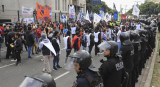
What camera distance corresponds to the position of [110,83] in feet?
12.3

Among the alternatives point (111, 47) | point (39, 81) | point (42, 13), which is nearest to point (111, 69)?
point (111, 47)

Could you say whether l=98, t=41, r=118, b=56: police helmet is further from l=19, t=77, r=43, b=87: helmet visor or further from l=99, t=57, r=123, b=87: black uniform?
l=19, t=77, r=43, b=87: helmet visor

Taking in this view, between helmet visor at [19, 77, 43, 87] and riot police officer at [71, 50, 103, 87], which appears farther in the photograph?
riot police officer at [71, 50, 103, 87]

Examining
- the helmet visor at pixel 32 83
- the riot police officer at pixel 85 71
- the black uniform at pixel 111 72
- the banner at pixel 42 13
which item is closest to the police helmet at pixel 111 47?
the black uniform at pixel 111 72

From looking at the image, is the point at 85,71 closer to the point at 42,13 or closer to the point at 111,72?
the point at 111,72

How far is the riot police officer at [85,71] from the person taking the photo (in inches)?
114

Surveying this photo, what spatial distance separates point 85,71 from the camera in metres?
3.08

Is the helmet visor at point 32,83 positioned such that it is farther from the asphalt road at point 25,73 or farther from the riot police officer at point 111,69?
the asphalt road at point 25,73

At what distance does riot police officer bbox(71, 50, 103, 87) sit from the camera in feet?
9.50

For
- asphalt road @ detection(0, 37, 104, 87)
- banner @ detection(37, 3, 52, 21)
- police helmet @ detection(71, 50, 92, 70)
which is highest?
banner @ detection(37, 3, 52, 21)

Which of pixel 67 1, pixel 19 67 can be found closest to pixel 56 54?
pixel 19 67

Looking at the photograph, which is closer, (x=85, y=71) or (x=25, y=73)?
(x=85, y=71)

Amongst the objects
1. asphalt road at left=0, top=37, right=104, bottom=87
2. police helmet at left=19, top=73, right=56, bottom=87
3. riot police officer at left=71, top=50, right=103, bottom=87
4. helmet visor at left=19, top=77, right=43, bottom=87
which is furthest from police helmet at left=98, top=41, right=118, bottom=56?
asphalt road at left=0, top=37, right=104, bottom=87

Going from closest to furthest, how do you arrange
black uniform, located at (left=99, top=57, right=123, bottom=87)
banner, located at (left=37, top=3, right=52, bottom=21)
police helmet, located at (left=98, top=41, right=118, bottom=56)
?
black uniform, located at (left=99, top=57, right=123, bottom=87) → police helmet, located at (left=98, top=41, right=118, bottom=56) → banner, located at (left=37, top=3, right=52, bottom=21)
